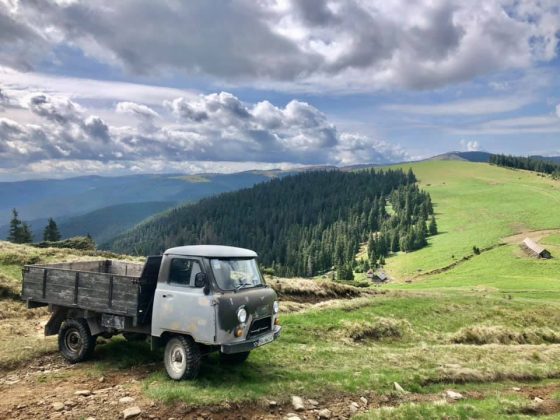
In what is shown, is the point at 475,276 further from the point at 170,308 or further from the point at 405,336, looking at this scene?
the point at 170,308

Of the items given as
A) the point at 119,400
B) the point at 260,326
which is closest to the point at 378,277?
the point at 260,326

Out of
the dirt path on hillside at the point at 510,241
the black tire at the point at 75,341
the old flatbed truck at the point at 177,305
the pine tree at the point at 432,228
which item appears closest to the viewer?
the old flatbed truck at the point at 177,305

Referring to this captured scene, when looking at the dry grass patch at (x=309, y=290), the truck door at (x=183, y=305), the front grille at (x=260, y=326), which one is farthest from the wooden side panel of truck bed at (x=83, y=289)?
the dry grass patch at (x=309, y=290)

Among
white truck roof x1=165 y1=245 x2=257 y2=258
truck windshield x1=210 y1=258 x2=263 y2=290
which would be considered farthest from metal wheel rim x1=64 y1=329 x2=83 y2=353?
truck windshield x1=210 y1=258 x2=263 y2=290

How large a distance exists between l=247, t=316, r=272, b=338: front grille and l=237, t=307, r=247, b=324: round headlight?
0.53 m

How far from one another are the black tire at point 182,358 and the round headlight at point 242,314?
1.58 m

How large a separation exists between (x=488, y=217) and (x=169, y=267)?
529ft

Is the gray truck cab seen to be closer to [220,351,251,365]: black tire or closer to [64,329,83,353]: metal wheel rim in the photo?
[220,351,251,365]: black tire

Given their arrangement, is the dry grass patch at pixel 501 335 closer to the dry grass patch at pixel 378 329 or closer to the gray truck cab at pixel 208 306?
the dry grass patch at pixel 378 329

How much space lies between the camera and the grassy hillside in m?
80.1

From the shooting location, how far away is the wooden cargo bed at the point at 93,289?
13.8 meters

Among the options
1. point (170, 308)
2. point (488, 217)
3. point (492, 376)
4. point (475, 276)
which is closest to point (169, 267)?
point (170, 308)

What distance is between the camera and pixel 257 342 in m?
13.2

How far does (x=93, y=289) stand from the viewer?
14578 mm
